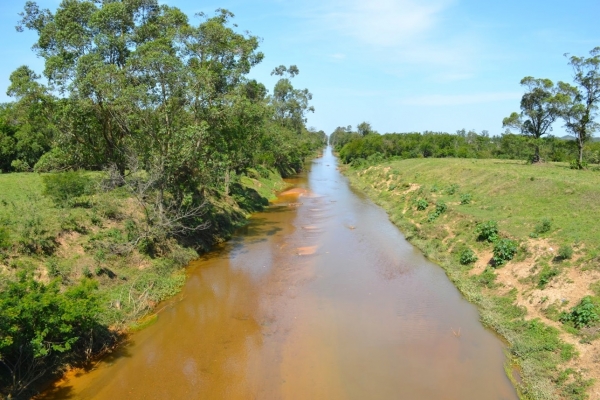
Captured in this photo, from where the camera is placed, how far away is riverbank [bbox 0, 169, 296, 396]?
1048cm

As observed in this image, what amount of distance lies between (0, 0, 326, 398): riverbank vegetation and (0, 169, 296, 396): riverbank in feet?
0.20

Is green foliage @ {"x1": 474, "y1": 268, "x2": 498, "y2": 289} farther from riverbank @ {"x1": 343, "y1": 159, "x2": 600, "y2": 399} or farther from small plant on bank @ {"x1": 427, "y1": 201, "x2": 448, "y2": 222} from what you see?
small plant on bank @ {"x1": 427, "y1": 201, "x2": 448, "y2": 222}

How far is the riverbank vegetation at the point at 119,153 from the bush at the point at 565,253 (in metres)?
16.9

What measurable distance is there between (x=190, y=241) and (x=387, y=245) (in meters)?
12.6

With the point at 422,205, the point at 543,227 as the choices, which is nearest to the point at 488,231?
the point at 543,227

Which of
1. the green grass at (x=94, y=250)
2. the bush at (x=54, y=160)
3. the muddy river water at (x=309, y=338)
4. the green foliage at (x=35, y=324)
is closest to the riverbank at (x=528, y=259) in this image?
the muddy river water at (x=309, y=338)

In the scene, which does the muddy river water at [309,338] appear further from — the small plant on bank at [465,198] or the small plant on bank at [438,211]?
the small plant on bank at [465,198]

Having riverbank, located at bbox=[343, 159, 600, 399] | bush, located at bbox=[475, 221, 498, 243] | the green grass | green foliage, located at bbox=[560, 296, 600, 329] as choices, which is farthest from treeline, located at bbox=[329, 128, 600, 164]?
the green grass

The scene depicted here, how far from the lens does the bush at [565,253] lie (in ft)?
52.2

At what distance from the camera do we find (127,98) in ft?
62.1

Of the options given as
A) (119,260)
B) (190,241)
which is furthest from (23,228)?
(190,241)

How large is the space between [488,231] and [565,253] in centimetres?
493

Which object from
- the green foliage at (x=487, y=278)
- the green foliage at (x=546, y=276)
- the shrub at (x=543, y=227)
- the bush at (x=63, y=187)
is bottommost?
the green foliage at (x=487, y=278)

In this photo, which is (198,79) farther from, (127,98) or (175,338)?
(175,338)
